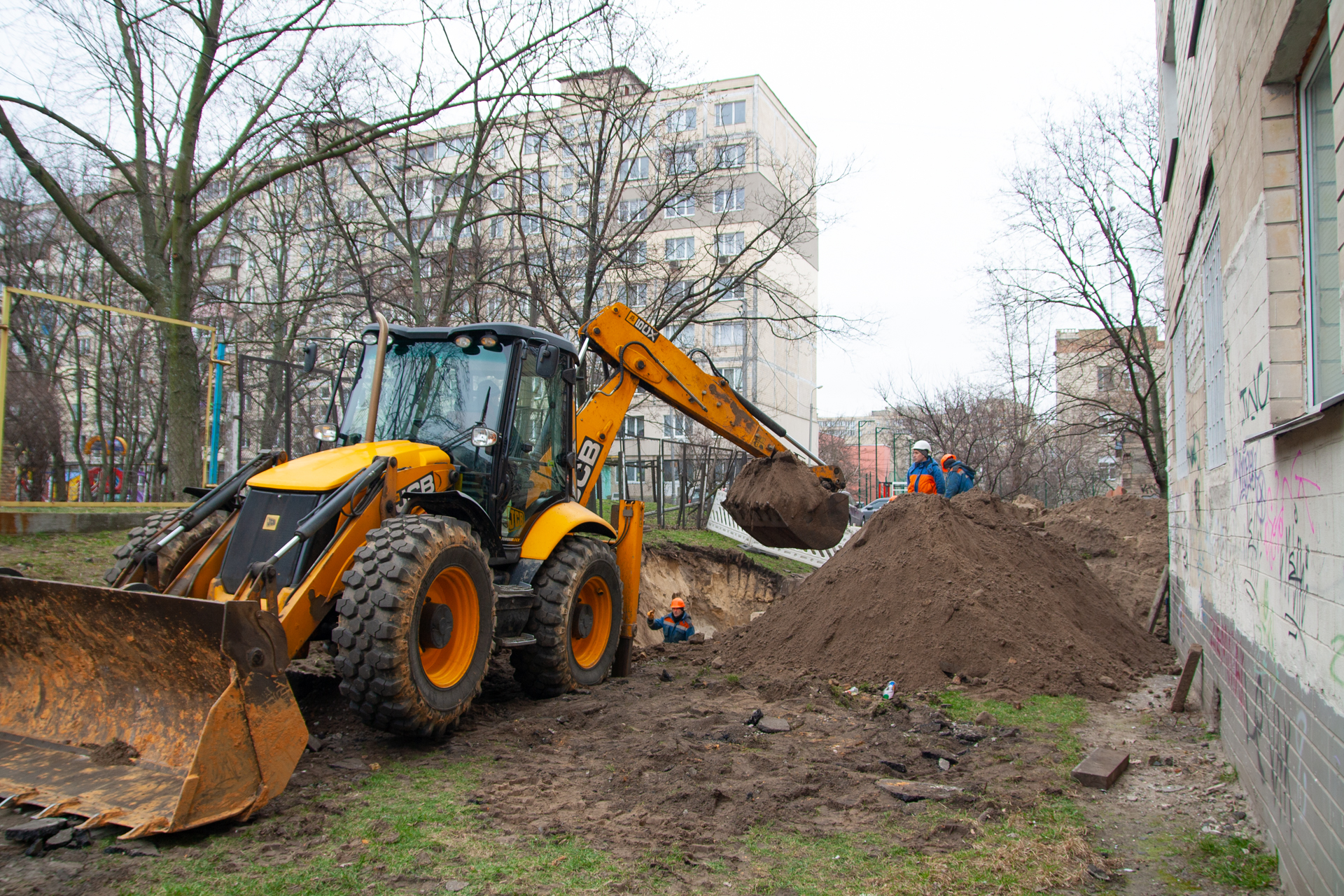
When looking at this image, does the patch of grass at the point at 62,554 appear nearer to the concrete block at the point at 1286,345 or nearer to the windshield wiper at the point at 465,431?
the windshield wiper at the point at 465,431

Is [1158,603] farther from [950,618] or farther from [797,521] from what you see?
[797,521]

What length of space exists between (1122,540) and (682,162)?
35.9 feet

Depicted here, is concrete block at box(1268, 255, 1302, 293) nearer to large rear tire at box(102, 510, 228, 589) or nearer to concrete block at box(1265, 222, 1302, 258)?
concrete block at box(1265, 222, 1302, 258)

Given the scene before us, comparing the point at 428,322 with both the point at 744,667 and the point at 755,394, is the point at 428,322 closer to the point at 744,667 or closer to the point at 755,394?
the point at 744,667

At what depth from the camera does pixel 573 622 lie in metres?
6.97

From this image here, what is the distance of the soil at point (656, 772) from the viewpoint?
3656mm

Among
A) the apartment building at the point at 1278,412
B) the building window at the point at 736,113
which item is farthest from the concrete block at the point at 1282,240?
the building window at the point at 736,113

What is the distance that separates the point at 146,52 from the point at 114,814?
13664 millimetres

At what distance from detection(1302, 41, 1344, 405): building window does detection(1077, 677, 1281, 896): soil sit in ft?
6.94

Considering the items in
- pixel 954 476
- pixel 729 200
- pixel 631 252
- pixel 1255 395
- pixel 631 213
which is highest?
pixel 729 200

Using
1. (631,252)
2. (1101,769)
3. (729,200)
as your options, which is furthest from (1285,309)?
Result: (729,200)

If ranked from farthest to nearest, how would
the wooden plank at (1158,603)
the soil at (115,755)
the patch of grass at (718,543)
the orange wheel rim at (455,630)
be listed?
1. the patch of grass at (718,543)
2. the wooden plank at (1158,603)
3. the orange wheel rim at (455,630)
4. the soil at (115,755)

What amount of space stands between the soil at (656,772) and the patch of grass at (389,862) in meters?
0.04

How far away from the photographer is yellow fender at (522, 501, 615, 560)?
6.53 metres
